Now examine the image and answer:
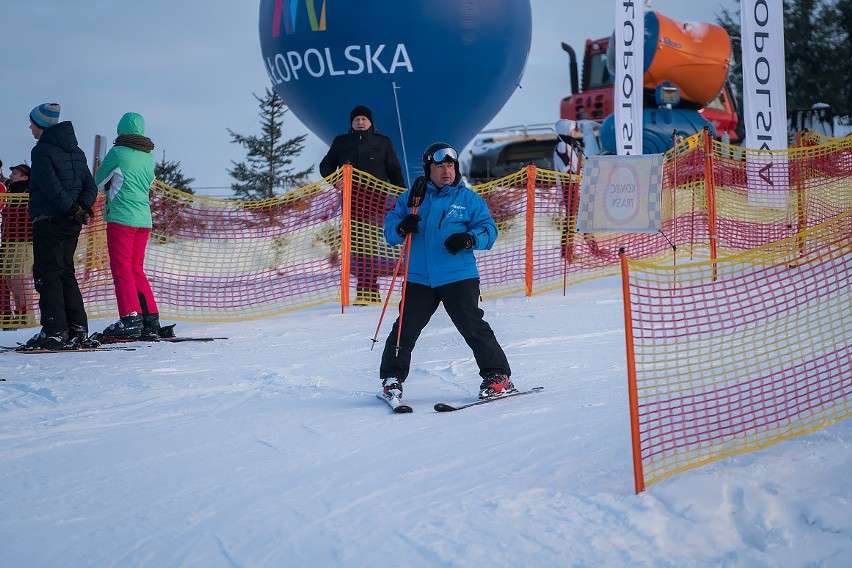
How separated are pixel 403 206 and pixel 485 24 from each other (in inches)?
392

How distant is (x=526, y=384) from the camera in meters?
6.45

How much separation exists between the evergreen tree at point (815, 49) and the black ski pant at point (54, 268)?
36.4m

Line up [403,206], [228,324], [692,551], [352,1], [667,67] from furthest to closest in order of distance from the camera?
[667,67], [352,1], [228,324], [403,206], [692,551]

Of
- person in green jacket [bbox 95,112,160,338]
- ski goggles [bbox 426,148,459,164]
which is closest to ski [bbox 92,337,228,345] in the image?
person in green jacket [bbox 95,112,160,338]

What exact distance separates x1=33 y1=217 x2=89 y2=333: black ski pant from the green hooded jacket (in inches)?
15.6

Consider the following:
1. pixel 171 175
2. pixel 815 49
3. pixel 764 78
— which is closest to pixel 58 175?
pixel 764 78

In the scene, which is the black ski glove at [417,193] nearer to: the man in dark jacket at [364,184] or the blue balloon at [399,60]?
the man in dark jacket at [364,184]

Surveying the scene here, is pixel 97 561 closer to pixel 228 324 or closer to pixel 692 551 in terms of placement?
pixel 692 551

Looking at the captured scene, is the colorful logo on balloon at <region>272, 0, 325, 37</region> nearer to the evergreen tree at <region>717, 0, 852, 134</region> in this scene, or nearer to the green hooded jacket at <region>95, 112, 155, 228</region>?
the green hooded jacket at <region>95, 112, 155, 228</region>

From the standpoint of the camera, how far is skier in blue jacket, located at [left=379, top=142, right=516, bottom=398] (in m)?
5.80

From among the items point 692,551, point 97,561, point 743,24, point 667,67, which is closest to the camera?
point 692,551

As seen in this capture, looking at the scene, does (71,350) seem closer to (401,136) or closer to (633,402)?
(633,402)

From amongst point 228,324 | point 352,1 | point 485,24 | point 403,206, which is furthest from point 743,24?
point 403,206

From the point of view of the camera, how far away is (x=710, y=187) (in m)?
11.0
